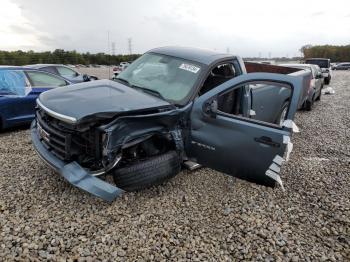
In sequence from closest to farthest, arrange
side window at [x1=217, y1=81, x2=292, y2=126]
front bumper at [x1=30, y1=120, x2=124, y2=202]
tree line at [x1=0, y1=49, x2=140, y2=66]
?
front bumper at [x1=30, y1=120, x2=124, y2=202] < side window at [x1=217, y1=81, x2=292, y2=126] < tree line at [x1=0, y1=49, x2=140, y2=66]

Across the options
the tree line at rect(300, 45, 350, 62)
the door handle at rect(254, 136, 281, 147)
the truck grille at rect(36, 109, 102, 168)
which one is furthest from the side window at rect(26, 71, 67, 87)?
the tree line at rect(300, 45, 350, 62)

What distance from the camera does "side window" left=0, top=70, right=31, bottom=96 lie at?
6410mm

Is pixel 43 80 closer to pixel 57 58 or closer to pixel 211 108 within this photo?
pixel 211 108

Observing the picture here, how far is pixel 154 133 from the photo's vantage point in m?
3.82

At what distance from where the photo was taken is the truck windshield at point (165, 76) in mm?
4367

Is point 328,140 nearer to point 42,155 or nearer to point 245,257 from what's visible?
point 245,257

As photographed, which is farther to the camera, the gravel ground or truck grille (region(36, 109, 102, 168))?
truck grille (region(36, 109, 102, 168))

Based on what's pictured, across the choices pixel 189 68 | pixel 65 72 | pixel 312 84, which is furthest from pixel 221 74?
pixel 65 72

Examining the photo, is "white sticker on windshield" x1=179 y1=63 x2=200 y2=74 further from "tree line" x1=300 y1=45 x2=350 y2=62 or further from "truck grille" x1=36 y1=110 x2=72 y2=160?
"tree line" x1=300 y1=45 x2=350 y2=62

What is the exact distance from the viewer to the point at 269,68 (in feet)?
31.2

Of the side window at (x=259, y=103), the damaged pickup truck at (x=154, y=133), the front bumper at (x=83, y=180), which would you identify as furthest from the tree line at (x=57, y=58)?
the front bumper at (x=83, y=180)

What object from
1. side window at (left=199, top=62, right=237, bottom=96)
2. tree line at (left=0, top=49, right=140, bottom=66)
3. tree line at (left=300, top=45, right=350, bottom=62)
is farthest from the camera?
tree line at (left=300, top=45, right=350, bottom=62)

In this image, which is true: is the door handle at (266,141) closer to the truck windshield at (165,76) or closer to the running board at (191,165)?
the running board at (191,165)

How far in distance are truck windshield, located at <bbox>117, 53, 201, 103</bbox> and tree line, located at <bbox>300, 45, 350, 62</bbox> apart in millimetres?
79893
